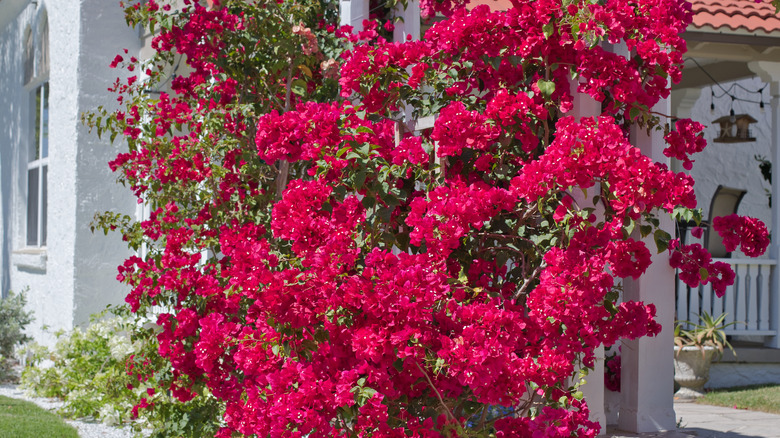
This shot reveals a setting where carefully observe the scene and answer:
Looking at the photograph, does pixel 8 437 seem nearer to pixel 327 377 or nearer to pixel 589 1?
pixel 327 377

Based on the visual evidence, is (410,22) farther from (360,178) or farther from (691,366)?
(691,366)

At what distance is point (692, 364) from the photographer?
6.85 meters

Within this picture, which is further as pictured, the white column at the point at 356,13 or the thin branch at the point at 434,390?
the white column at the point at 356,13

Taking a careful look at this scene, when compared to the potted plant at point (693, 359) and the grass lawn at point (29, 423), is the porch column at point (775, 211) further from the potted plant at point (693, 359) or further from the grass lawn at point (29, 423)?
the grass lawn at point (29, 423)

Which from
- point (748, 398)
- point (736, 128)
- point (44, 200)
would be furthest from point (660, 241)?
point (44, 200)

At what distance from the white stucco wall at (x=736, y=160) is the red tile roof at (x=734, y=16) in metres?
2.69

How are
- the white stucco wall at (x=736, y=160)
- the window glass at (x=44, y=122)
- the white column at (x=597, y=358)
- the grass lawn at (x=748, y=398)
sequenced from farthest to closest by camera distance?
the white stucco wall at (x=736, y=160)
the window glass at (x=44, y=122)
the grass lawn at (x=748, y=398)
the white column at (x=597, y=358)

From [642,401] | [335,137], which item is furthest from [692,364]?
[335,137]

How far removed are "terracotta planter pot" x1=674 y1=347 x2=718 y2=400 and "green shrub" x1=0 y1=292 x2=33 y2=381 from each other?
6.27m

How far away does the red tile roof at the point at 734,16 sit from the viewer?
24.5 ft

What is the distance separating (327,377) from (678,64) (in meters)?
1.60

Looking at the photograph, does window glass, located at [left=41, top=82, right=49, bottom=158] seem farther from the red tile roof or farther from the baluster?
the baluster

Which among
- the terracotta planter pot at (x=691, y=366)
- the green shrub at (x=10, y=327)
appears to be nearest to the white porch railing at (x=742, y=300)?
the terracotta planter pot at (x=691, y=366)

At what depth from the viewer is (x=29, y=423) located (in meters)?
5.94
